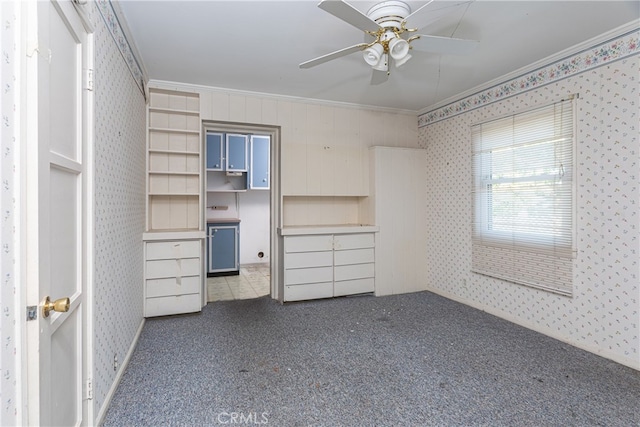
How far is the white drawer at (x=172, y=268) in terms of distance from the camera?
321 cm

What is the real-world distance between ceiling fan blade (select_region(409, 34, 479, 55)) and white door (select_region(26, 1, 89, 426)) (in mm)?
1761

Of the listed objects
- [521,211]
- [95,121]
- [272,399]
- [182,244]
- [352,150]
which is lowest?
[272,399]

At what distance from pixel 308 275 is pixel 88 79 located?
284 centimetres

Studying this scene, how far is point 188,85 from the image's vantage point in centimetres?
345

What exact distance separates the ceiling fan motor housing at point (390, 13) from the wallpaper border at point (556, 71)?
1.69 metres

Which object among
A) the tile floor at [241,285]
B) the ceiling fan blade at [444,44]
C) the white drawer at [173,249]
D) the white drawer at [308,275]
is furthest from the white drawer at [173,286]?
the ceiling fan blade at [444,44]

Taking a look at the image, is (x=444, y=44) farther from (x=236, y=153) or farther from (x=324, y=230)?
(x=236, y=153)

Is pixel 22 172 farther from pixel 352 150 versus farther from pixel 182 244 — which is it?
pixel 352 150

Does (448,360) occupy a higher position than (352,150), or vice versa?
(352,150)

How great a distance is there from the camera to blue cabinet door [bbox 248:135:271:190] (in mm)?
5441

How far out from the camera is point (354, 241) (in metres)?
4.00

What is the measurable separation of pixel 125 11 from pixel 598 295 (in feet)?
13.2

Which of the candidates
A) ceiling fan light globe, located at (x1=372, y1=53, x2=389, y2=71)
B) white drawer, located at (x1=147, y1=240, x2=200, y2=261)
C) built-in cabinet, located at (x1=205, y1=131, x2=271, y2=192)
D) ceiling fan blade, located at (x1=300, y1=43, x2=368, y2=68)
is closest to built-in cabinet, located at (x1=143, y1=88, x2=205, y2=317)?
white drawer, located at (x1=147, y1=240, x2=200, y2=261)

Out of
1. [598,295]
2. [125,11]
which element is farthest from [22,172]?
[598,295]
